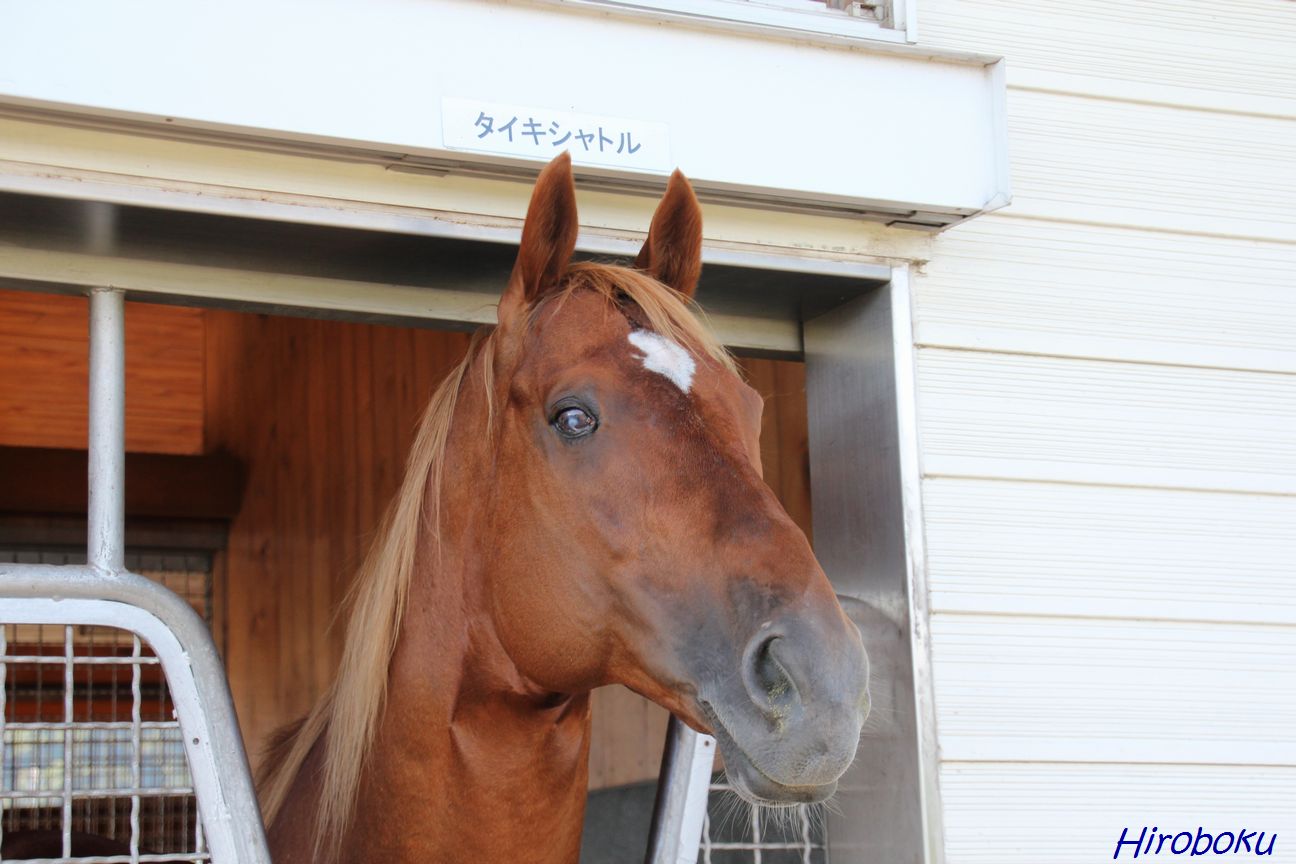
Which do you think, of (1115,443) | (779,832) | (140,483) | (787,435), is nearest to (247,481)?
(140,483)

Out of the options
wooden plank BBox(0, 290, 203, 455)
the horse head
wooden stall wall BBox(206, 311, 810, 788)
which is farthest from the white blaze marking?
wooden plank BBox(0, 290, 203, 455)

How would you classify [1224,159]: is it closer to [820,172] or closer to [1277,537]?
[1277,537]

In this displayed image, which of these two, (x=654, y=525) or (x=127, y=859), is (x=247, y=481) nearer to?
(x=127, y=859)

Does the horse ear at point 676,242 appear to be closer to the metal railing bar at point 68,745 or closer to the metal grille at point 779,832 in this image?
the metal grille at point 779,832

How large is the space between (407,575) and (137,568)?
3932mm

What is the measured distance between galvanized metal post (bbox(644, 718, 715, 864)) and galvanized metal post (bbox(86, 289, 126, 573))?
916 mm

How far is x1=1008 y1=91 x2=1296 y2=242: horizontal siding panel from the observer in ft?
8.11

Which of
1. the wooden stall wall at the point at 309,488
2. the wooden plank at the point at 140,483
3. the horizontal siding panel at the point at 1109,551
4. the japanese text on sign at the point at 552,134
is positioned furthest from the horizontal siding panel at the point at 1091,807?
the wooden plank at the point at 140,483

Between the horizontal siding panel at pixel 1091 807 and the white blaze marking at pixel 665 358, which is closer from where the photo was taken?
the white blaze marking at pixel 665 358

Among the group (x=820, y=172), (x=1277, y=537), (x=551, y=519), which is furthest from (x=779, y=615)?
(x=1277, y=537)

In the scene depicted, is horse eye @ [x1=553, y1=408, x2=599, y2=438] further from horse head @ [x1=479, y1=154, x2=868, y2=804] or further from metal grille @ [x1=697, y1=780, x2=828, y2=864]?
metal grille @ [x1=697, y1=780, x2=828, y2=864]

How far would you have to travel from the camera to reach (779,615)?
1.46 m

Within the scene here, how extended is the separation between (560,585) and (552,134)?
0.70 metres

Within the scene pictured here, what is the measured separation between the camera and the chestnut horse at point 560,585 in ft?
5.02
